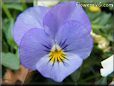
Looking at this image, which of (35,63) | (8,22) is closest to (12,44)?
(8,22)

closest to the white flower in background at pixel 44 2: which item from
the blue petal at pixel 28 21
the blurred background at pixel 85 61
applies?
the blurred background at pixel 85 61

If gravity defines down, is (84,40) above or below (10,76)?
above

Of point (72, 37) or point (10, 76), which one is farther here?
point (10, 76)

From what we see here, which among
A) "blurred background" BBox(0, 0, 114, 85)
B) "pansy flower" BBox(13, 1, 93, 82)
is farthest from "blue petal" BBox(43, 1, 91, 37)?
"blurred background" BBox(0, 0, 114, 85)

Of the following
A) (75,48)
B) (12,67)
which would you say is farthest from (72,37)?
(12,67)

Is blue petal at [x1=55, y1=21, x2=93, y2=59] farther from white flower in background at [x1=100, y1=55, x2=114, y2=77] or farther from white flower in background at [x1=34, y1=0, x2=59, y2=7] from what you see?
white flower in background at [x1=34, y1=0, x2=59, y2=7]

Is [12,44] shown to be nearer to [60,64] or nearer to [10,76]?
[10,76]
